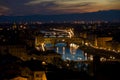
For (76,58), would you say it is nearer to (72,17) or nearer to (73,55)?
(73,55)

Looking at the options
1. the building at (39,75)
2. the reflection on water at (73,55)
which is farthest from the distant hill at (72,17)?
the building at (39,75)

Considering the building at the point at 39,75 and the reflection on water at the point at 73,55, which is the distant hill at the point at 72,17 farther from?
the building at the point at 39,75

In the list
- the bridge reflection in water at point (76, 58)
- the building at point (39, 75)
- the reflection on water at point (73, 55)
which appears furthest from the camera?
the reflection on water at point (73, 55)

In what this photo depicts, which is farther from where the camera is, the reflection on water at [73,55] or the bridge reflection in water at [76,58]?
the reflection on water at [73,55]

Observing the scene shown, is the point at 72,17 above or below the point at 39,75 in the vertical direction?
below

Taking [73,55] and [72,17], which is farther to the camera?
[72,17]

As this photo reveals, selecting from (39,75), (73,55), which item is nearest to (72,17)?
(73,55)

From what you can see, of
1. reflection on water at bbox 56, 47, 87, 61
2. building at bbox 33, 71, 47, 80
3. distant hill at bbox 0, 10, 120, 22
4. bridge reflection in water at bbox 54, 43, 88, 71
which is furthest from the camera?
distant hill at bbox 0, 10, 120, 22

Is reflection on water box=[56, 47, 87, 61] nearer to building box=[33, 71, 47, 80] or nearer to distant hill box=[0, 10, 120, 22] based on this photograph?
building box=[33, 71, 47, 80]

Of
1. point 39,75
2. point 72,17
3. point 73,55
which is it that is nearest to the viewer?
point 39,75

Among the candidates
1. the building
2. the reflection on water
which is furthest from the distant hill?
the building

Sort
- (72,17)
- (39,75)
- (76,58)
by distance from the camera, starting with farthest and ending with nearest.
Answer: (72,17) < (76,58) < (39,75)
